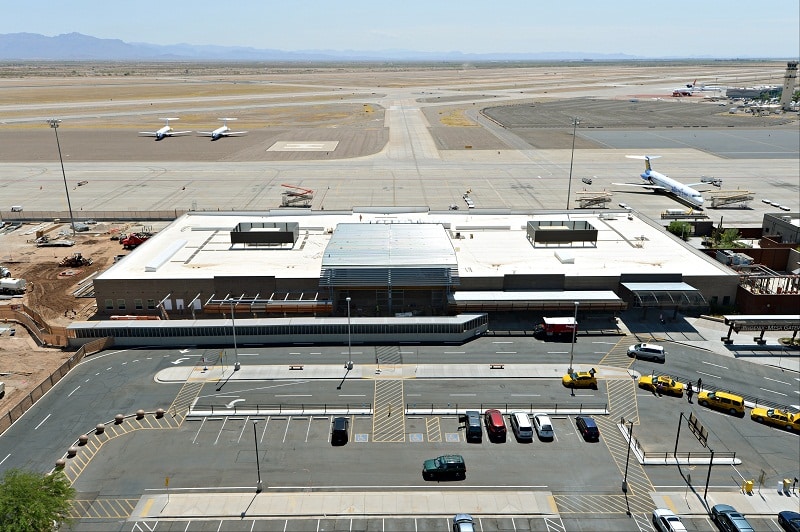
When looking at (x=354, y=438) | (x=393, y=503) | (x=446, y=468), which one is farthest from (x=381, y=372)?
(x=393, y=503)

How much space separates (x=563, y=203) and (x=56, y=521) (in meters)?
109

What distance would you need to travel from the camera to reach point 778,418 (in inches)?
1939

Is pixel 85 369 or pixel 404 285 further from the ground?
pixel 404 285

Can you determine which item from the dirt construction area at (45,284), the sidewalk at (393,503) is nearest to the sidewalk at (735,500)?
the sidewalk at (393,503)

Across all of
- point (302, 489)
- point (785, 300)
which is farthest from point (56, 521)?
point (785, 300)

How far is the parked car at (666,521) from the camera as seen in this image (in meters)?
37.0

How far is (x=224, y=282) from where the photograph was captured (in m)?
69.9

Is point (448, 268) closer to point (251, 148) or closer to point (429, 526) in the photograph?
point (429, 526)

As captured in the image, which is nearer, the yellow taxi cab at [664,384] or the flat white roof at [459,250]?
the yellow taxi cab at [664,384]

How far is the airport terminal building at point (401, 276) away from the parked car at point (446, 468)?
21904 millimetres

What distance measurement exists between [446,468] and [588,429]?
538 inches

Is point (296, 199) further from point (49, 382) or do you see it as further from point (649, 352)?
point (649, 352)

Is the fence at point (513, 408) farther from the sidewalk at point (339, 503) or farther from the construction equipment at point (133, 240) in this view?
the construction equipment at point (133, 240)

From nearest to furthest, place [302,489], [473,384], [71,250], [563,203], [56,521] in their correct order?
[56,521] < [302,489] < [473,384] < [71,250] < [563,203]
